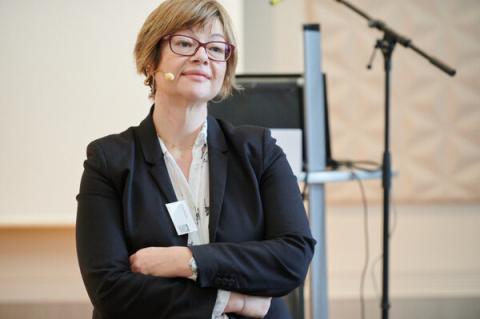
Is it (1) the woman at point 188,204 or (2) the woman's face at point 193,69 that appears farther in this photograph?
(2) the woman's face at point 193,69

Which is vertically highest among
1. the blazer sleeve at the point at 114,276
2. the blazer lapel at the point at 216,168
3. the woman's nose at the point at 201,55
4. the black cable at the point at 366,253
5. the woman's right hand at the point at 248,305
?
the woman's nose at the point at 201,55

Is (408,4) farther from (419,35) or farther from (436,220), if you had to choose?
(436,220)

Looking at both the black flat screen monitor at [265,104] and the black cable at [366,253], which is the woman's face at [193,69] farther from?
the black cable at [366,253]

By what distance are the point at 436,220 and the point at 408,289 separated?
1.46 ft

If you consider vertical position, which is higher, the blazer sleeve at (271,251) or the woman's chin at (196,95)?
the woman's chin at (196,95)

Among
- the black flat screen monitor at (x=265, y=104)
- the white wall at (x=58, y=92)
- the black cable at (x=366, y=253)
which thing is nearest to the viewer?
the black flat screen monitor at (x=265, y=104)

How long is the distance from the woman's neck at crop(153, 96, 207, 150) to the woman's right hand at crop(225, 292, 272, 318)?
44 cm

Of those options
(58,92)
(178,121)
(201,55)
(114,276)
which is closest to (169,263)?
(114,276)

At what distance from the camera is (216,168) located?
133cm

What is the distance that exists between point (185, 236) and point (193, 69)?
1.40ft

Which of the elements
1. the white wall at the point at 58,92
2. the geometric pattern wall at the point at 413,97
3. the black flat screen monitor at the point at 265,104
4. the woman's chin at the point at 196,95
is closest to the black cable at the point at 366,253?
the geometric pattern wall at the point at 413,97

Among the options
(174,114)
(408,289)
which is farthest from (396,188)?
(174,114)

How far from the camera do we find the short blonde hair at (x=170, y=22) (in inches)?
50.6

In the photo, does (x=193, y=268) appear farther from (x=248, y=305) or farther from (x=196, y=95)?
(x=196, y=95)
